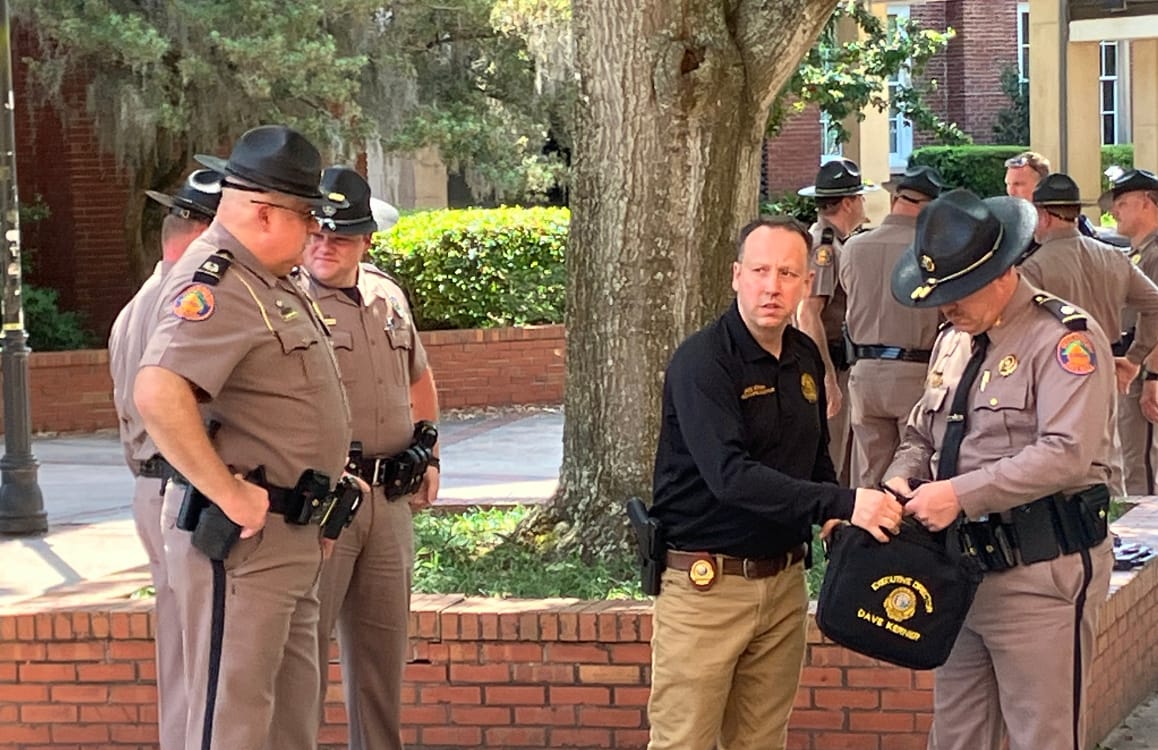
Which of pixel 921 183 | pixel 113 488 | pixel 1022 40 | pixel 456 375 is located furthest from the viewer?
pixel 1022 40

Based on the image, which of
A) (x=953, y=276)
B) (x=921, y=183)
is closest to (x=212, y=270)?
(x=953, y=276)

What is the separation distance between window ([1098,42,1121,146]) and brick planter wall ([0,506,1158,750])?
32.4 m

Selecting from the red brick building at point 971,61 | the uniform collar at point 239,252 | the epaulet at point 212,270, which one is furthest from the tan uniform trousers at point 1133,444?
the red brick building at point 971,61

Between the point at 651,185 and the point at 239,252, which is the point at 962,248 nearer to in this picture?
the point at 239,252

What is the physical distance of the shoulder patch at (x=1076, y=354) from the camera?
14.6 feet

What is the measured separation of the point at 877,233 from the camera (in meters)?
8.50

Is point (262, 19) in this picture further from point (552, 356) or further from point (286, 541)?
point (286, 541)

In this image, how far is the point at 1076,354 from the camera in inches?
175

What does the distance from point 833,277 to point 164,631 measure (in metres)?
4.44

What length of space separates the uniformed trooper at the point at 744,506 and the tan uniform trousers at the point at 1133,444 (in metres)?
5.16

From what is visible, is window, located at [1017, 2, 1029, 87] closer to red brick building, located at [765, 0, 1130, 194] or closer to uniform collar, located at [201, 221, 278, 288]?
red brick building, located at [765, 0, 1130, 194]

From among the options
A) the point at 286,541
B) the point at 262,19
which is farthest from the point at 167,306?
the point at 262,19

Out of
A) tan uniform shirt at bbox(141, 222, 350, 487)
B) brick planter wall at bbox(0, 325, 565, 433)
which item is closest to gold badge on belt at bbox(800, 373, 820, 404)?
tan uniform shirt at bbox(141, 222, 350, 487)

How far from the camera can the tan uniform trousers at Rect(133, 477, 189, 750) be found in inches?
215
